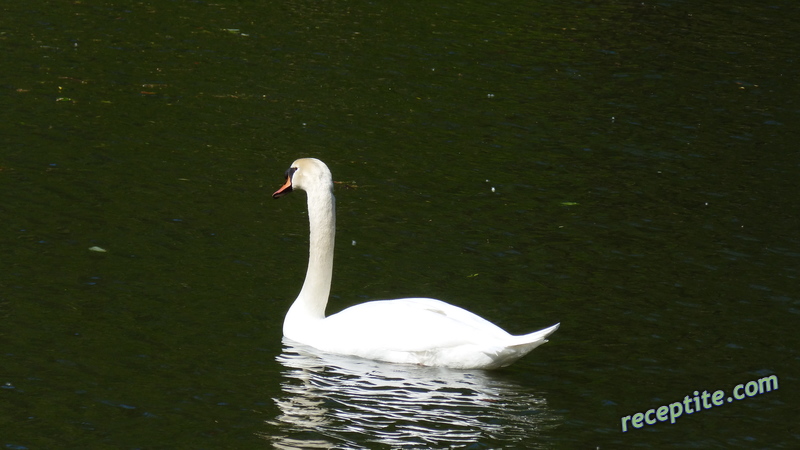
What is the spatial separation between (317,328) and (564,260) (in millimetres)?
3584

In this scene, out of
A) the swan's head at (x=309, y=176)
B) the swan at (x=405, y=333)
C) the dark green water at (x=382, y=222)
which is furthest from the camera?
the swan's head at (x=309, y=176)

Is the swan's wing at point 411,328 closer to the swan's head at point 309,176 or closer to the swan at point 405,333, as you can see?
the swan at point 405,333

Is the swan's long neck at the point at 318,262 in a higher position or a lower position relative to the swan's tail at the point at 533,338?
higher

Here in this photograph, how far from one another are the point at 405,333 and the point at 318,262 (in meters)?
1.27

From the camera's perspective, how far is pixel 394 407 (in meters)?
8.57

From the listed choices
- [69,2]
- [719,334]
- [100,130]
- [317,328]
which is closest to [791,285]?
[719,334]

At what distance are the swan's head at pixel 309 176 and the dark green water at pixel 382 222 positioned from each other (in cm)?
116

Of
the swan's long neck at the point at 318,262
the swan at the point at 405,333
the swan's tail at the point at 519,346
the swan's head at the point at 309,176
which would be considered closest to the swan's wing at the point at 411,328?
the swan at the point at 405,333

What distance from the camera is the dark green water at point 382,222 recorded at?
338 inches

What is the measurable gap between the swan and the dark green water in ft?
0.54

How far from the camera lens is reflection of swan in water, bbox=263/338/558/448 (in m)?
8.09

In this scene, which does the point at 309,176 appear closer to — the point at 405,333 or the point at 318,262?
the point at 318,262

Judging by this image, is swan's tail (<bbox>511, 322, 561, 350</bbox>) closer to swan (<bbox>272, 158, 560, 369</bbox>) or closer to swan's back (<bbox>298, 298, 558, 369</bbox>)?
swan (<bbox>272, 158, 560, 369</bbox>)

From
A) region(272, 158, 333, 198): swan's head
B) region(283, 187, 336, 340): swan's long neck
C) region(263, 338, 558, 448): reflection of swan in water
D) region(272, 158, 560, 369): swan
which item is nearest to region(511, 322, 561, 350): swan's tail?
region(272, 158, 560, 369): swan
